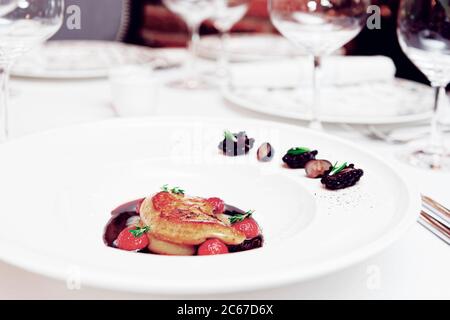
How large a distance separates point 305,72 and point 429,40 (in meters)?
0.40

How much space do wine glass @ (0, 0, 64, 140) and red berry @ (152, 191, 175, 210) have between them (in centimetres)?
37

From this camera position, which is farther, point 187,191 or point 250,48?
point 250,48

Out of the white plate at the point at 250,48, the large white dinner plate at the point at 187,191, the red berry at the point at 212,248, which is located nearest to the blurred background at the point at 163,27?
the white plate at the point at 250,48

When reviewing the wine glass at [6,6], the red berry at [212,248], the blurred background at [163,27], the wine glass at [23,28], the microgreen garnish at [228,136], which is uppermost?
the wine glass at [6,6]

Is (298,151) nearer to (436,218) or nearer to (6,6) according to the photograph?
(436,218)

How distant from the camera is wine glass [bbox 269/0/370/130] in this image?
0.91m

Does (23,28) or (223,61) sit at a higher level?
(23,28)

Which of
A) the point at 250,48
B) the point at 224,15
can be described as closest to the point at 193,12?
the point at 224,15

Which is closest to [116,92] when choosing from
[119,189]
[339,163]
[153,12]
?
[119,189]

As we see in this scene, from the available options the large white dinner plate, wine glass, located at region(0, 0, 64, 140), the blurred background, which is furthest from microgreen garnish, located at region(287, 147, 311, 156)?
the blurred background

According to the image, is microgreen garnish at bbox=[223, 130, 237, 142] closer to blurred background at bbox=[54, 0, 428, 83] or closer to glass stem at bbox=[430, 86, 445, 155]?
glass stem at bbox=[430, 86, 445, 155]

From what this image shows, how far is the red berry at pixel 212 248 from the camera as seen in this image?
543 mm

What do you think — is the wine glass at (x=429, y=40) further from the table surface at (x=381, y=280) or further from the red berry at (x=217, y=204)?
the red berry at (x=217, y=204)

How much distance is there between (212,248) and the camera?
545mm
